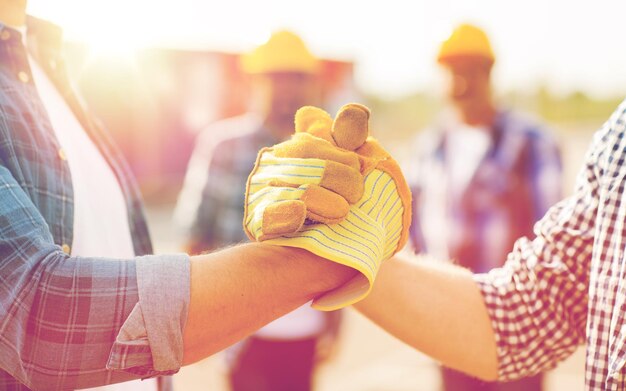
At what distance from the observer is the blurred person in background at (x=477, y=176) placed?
4469mm

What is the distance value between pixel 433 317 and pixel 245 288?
75 centimetres

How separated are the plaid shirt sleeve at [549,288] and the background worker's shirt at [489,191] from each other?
8.60 ft

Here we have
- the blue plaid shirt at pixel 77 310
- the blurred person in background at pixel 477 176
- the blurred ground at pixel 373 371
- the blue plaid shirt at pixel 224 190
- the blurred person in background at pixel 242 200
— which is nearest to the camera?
the blue plaid shirt at pixel 77 310

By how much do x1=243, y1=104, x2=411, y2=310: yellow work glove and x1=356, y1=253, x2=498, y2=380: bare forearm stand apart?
0.40 m

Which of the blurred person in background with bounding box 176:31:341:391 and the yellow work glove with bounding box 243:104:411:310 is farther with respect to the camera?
the blurred person in background with bounding box 176:31:341:391

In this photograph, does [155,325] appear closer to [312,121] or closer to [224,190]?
[312,121]

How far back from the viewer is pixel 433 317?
187 centimetres

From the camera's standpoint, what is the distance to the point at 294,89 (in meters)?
4.56

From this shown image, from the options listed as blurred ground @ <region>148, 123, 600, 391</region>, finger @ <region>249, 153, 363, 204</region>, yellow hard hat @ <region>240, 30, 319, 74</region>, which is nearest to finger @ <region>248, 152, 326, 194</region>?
finger @ <region>249, 153, 363, 204</region>

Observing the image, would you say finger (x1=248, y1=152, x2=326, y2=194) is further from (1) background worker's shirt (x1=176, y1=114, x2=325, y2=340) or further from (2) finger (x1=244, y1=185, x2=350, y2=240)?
(1) background worker's shirt (x1=176, y1=114, x2=325, y2=340)

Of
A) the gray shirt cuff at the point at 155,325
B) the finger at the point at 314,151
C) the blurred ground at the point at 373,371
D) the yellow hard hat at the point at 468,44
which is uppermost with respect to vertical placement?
the yellow hard hat at the point at 468,44

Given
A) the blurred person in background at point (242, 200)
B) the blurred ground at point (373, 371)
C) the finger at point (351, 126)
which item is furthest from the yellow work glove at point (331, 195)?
the blurred ground at point (373, 371)

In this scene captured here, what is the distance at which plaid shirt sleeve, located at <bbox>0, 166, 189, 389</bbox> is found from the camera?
1224 mm

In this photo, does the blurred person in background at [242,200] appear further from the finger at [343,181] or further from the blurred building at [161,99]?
the blurred building at [161,99]
